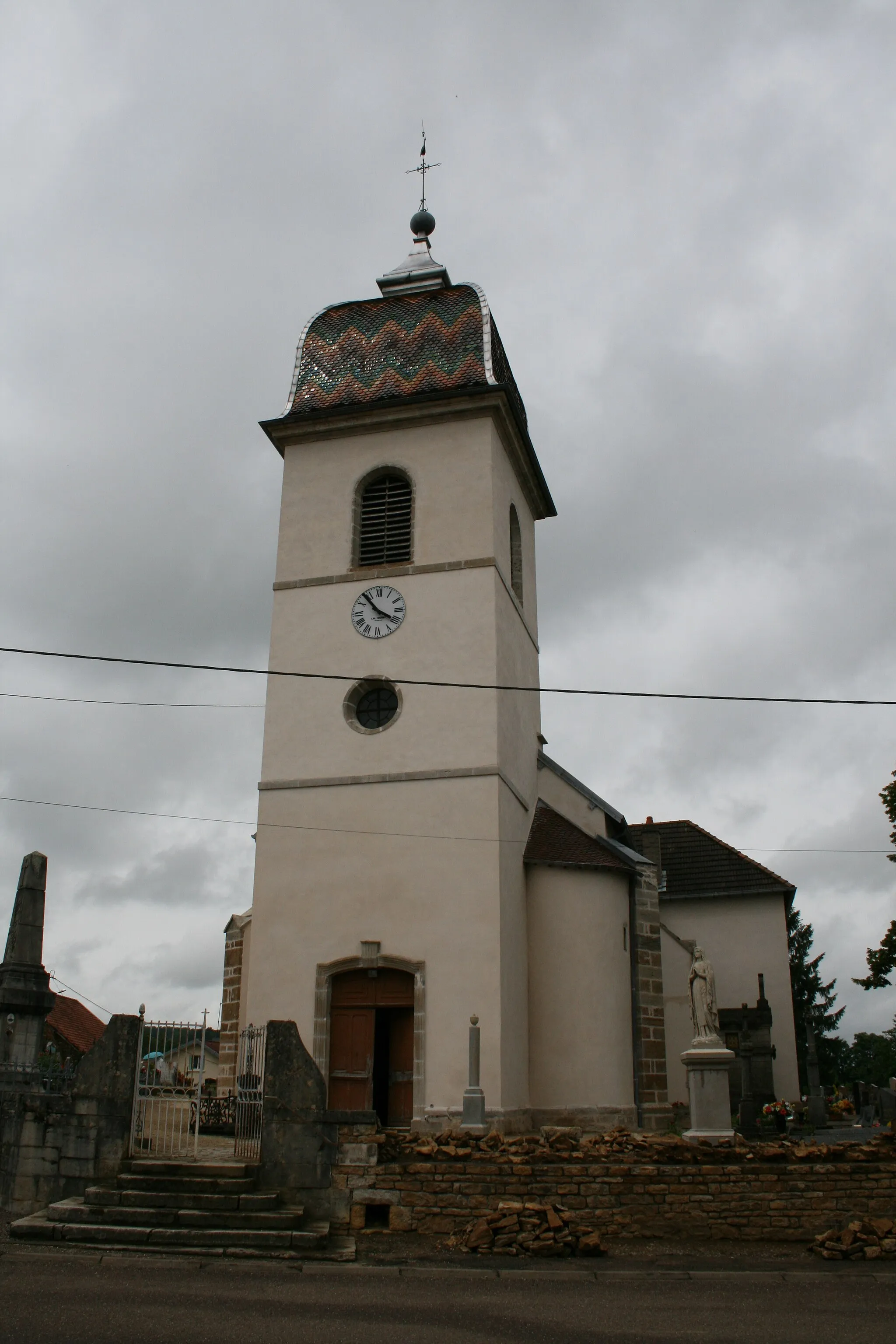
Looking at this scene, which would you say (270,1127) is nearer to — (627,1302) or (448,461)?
(627,1302)

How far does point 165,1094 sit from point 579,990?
7286 millimetres

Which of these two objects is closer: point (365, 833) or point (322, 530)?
point (365, 833)

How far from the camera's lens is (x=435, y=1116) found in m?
15.0

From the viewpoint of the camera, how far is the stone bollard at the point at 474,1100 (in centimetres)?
1319

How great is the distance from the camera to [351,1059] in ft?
51.8

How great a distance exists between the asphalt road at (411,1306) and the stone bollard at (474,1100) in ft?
13.5

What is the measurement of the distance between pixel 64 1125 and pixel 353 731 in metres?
7.47

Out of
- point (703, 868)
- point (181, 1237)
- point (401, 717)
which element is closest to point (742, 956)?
point (703, 868)

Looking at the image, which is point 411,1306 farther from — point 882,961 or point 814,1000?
point 814,1000

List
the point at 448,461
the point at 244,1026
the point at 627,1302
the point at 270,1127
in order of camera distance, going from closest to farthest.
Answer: the point at 627,1302 → the point at 270,1127 → the point at 244,1026 → the point at 448,461

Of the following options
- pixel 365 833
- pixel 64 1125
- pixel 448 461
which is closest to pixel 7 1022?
pixel 64 1125

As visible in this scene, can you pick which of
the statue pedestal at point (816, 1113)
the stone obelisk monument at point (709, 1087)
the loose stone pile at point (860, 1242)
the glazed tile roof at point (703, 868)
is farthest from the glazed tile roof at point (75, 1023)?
the loose stone pile at point (860, 1242)

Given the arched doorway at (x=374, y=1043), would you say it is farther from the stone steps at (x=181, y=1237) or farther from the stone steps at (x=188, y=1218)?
the stone steps at (x=181, y=1237)

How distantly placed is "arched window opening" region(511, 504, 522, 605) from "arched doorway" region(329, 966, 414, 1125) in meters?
7.20
